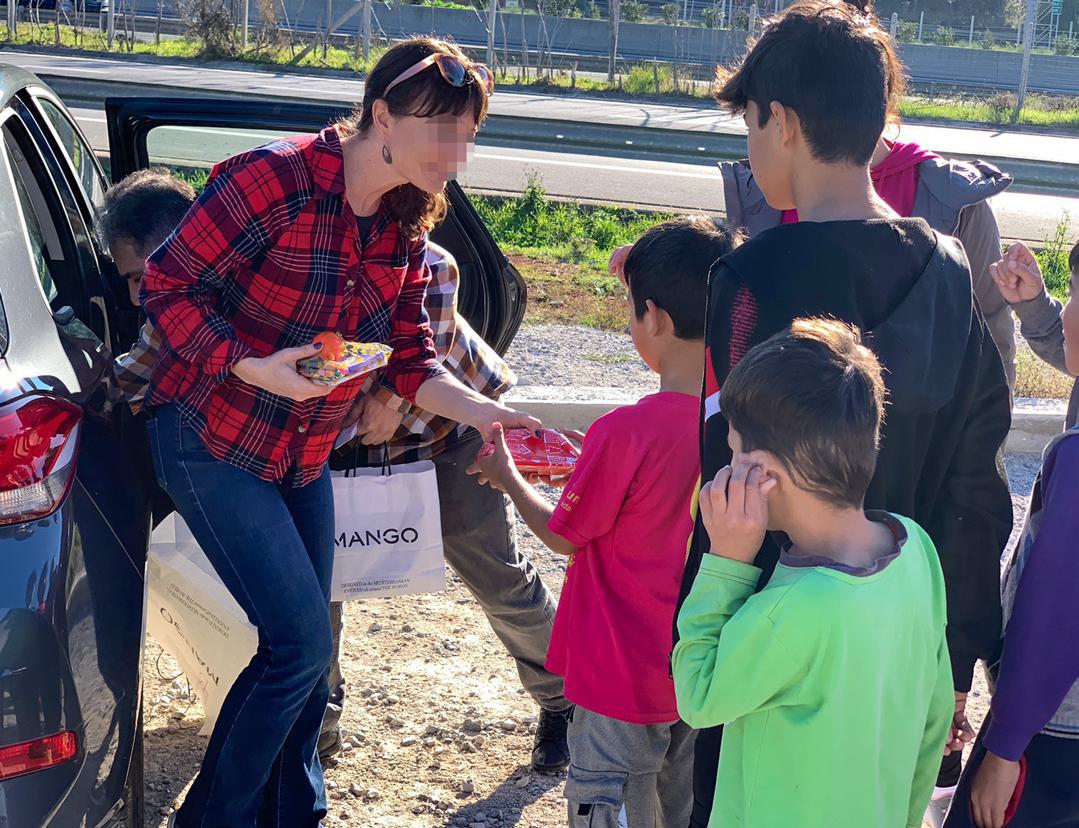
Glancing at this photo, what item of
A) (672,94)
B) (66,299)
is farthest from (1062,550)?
(672,94)

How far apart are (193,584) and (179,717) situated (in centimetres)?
74

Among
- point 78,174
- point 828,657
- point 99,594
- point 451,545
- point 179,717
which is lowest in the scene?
point 179,717

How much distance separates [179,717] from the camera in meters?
3.68

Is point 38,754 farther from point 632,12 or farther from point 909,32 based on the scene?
point 909,32

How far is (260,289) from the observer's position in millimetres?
2627

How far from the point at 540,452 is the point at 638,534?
0.41 m

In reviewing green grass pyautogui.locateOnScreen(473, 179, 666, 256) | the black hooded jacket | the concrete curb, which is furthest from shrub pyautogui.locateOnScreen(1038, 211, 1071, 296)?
the black hooded jacket

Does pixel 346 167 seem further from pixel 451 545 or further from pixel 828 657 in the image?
pixel 828 657

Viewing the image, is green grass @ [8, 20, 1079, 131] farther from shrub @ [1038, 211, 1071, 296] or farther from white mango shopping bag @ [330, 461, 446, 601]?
white mango shopping bag @ [330, 461, 446, 601]

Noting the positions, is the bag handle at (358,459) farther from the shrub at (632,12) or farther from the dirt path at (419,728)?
the shrub at (632,12)

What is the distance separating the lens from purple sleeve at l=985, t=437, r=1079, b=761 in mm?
2166

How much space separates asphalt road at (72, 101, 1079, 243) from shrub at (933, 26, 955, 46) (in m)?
23.0

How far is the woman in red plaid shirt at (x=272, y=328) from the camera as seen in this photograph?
255 centimetres

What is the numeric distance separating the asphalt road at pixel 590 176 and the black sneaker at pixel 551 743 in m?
8.62
